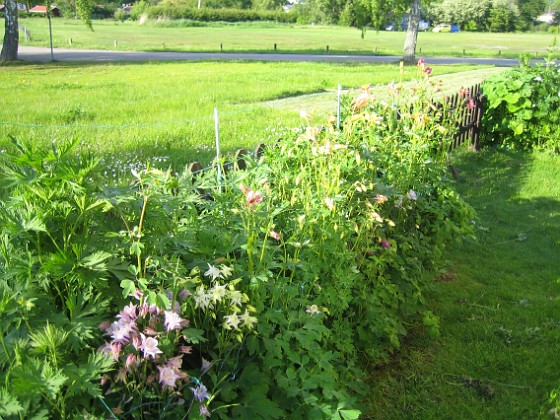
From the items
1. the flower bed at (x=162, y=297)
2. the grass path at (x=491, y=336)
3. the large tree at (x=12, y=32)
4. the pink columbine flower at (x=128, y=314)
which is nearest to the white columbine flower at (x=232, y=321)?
the flower bed at (x=162, y=297)

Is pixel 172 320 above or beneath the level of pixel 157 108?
above

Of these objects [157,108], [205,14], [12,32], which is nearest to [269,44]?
[12,32]

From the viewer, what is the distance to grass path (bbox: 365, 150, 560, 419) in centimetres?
327

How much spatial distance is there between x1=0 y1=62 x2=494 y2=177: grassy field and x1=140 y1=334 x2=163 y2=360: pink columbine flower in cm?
191

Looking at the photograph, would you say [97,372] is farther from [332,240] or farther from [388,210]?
[388,210]

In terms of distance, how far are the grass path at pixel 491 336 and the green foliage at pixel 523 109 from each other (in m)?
2.88

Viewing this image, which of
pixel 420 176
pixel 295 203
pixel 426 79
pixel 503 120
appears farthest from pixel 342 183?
pixel 503 120

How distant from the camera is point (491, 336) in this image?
13.0 ft

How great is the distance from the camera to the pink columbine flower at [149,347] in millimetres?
1676

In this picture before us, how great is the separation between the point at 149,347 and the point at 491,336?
2.99m

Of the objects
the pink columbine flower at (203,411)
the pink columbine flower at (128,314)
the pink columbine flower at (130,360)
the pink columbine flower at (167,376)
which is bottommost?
the pink columbine flower at (203,411)

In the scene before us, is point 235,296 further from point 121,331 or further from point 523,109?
point 523,109

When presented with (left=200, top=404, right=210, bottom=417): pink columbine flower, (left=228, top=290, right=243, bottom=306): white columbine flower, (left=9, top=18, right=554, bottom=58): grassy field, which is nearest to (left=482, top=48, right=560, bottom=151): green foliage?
(left=228, top=290, right=243, bottom=306): white columbine flower

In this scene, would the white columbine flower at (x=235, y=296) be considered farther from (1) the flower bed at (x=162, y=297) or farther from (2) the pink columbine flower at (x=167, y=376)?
(2) the pink columbine flower at (x=167, y=376)
